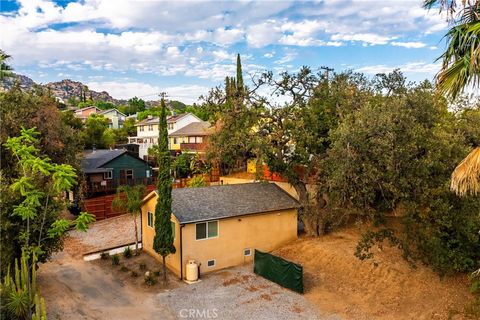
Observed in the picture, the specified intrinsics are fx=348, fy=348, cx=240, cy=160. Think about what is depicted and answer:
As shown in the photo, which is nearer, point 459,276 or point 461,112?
point 459,276

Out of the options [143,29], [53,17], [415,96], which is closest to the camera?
[415,96]

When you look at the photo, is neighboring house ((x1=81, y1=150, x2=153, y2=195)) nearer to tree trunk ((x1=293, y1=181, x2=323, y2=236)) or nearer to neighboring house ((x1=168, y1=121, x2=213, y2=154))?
neighboring house ((x1=168, y1=121, x2=213, y2=154))

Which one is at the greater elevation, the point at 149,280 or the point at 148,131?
the point at 148,131

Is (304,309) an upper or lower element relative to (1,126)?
lower

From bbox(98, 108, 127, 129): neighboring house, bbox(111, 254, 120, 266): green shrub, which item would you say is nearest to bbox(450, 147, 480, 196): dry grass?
bbox(111, 254, 120, 266): green shrub

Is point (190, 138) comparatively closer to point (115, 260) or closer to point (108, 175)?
point (108, 175)

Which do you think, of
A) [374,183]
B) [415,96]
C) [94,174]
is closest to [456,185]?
[374,183]

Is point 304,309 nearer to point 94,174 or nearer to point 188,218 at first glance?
point 188,218

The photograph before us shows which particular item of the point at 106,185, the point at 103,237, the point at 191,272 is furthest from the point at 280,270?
the point at 106,185
